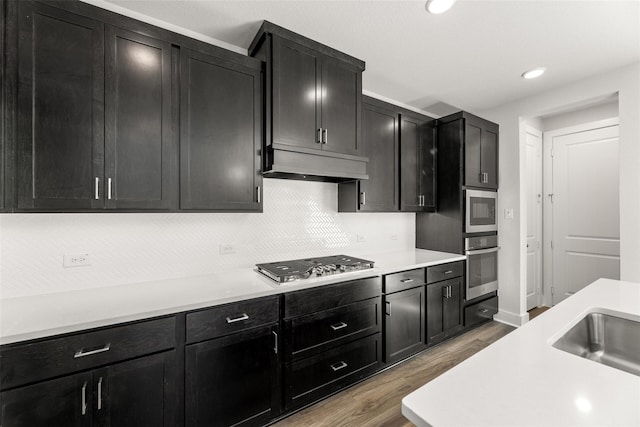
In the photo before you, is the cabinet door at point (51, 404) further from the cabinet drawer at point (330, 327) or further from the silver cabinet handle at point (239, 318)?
the cabinet drawer at point (330, 327)

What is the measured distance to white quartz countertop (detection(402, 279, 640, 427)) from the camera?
2.11 ft

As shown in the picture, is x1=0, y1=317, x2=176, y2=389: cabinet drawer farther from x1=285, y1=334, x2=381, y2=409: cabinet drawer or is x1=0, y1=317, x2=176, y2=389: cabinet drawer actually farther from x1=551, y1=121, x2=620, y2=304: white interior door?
x1=551, y1=121, x2=620, y2=304: white interior door

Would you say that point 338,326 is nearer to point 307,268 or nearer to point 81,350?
point 307,268

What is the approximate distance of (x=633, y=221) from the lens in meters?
2.50

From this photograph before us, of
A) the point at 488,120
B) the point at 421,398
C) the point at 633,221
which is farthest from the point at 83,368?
the point at 488,120

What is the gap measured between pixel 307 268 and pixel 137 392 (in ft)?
3.94

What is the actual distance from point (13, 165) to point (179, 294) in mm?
1012

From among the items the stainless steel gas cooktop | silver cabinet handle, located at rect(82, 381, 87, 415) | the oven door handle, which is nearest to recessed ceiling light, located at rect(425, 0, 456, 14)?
the stainless steel gas cooktop

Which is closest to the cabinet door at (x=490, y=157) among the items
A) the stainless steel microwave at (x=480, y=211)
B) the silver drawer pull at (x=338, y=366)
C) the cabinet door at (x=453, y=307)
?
the stainless steel microwave at (x=480, y=211)

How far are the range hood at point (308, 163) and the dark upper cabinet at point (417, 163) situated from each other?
2.60 feet

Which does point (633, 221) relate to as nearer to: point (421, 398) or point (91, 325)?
point (421, 398)

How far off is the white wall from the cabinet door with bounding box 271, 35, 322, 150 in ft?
8.59

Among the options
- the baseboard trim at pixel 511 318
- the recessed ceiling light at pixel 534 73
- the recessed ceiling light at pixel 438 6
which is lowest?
the baseboard trim at pixel 511 318

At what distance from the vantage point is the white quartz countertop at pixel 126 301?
1.26 metres
